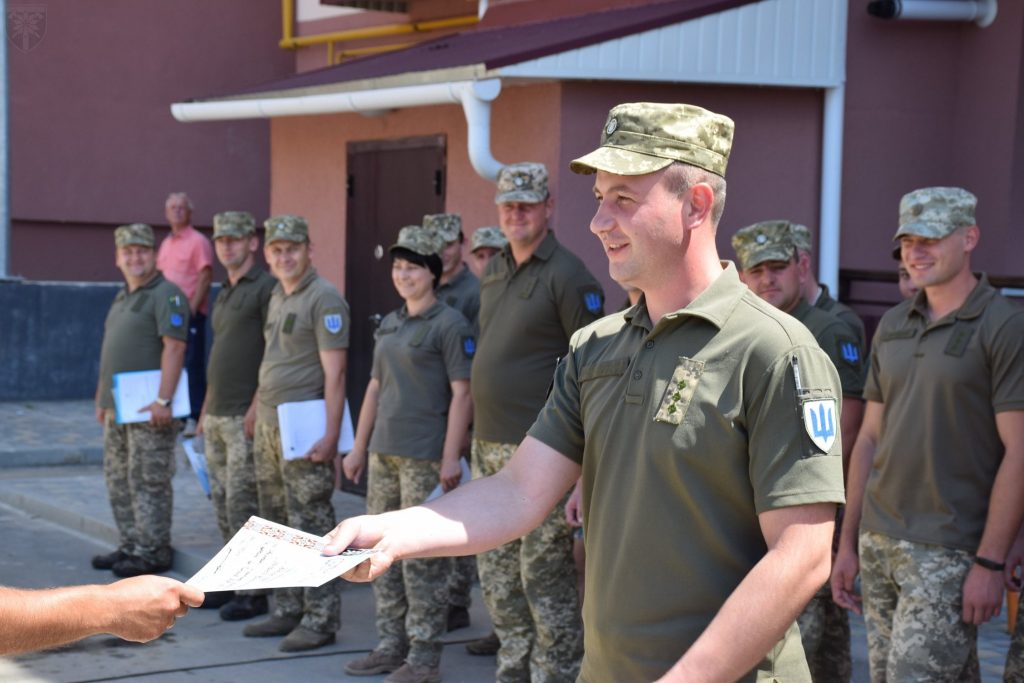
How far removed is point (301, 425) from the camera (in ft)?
24.2

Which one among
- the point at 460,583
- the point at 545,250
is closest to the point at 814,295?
the point at 545,250

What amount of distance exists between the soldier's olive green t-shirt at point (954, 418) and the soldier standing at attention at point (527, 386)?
5.36 feet

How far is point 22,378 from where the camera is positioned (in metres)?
15.8

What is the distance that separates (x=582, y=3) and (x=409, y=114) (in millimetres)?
1365

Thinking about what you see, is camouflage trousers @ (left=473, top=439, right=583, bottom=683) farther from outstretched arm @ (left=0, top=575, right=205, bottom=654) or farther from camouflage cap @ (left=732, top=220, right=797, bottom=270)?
outstretched arm @ (left=0, top=575, right=205, bottom=654)

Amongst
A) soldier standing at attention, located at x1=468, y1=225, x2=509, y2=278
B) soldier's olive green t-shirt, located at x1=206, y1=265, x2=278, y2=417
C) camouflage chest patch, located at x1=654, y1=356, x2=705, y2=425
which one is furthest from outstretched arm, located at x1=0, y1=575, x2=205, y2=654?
soldier's olive green t-shirt, located at x1=206, y1=265, x2=278, y2=417

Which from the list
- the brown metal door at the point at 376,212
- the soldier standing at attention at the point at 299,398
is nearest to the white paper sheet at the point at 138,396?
the soldier standing at attention at the point at 299,398

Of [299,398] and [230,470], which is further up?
[299,398]

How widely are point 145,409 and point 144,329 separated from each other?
0.53m

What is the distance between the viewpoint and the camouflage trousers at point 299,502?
729 centimetres

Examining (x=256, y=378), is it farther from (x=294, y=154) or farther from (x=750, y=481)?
(x=750, y=481)

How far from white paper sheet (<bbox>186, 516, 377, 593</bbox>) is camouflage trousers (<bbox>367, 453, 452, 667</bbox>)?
3501 mm

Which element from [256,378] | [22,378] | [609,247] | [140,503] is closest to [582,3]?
[256,378]

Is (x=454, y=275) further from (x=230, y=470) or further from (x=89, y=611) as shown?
(x=89, y=611)
